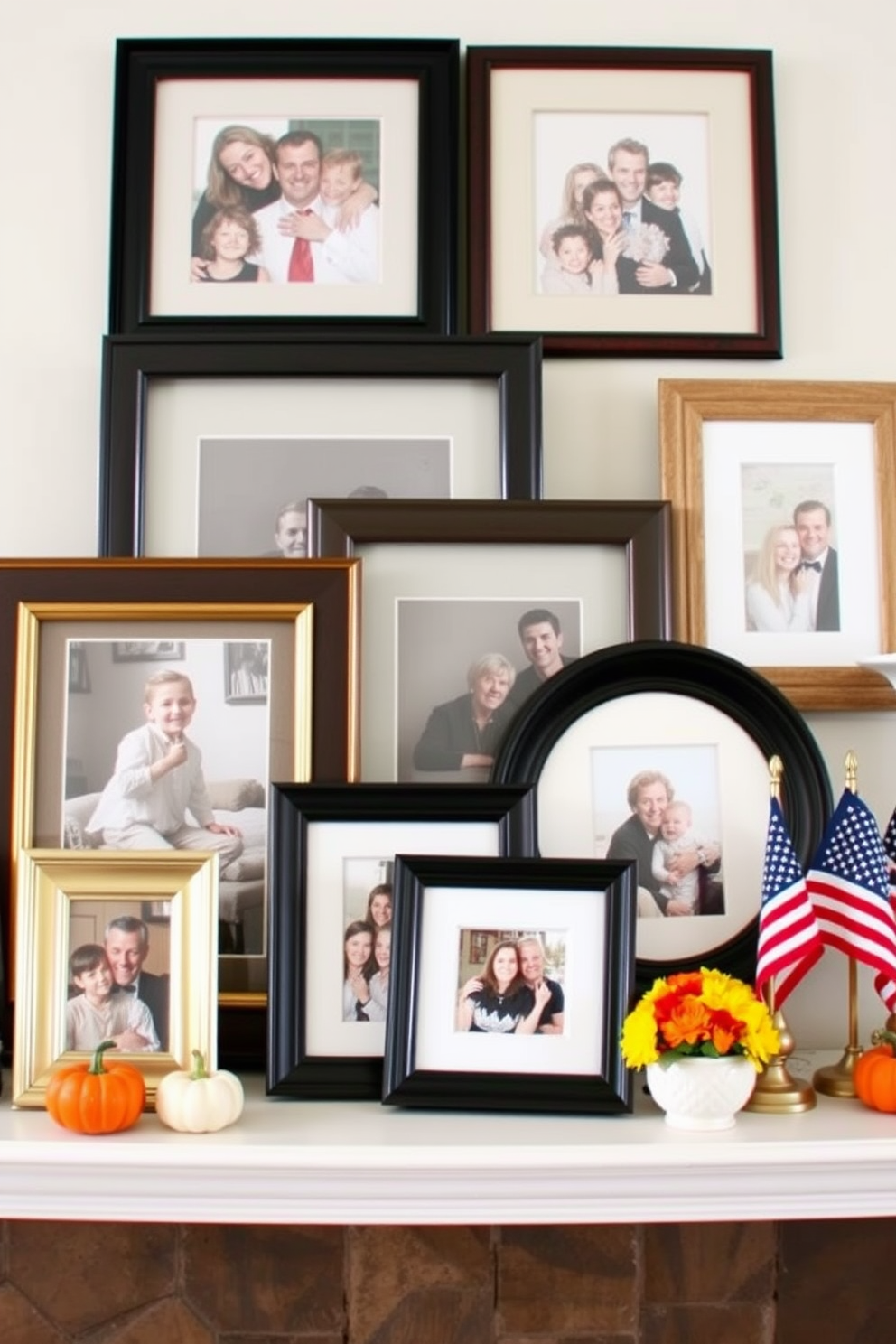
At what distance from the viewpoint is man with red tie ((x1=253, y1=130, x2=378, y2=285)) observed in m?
1.54

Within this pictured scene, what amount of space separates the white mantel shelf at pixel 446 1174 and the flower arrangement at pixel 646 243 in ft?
3.25

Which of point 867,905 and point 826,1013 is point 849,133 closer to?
point 867,905

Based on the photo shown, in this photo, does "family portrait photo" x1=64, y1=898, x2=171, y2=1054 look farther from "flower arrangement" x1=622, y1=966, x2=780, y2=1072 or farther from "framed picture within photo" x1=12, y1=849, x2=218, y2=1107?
"flower arrangement" x1=622, y1=966, x2=780, y2=1072

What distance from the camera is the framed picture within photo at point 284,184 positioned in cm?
153

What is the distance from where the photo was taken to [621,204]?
156 centimetres

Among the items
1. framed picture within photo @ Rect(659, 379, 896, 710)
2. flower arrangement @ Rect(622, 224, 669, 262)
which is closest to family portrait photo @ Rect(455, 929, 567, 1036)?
framed picture within photo @ Rect(659, 379, 896, 710)

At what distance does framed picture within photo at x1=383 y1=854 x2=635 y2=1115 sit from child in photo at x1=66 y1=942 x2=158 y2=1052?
0.80 ft

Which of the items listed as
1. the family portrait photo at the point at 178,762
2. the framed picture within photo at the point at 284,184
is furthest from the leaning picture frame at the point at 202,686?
the framed picture within photo at the point at 284,184

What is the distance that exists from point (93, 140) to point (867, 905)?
126 centimetres

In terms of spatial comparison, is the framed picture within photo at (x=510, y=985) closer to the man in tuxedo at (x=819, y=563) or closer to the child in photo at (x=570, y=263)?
the man in tuxedo at (x=819, y=563)

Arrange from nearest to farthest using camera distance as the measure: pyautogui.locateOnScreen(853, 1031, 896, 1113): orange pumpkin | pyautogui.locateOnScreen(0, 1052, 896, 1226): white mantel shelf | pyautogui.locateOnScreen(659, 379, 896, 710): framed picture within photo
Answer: pyautogui.locateOnScreen(0, 1052, 896, 1226): white mantel shelf < pyautogui.locateOnScreen(853, 1031, 896, 1113): orange pumpkin < pyautogui.locateOnScreen(659, 379, 896, 710): framed picture within photo

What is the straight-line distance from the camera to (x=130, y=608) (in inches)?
55.5

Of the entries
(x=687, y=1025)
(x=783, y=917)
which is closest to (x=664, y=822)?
(x=783, y=917)

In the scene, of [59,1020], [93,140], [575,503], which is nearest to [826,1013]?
[575,503]
